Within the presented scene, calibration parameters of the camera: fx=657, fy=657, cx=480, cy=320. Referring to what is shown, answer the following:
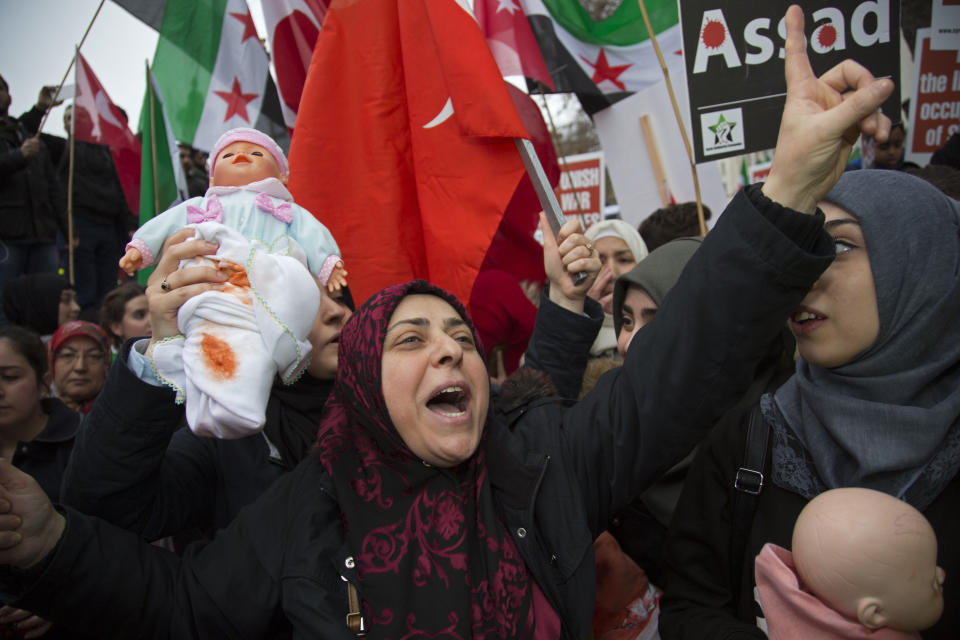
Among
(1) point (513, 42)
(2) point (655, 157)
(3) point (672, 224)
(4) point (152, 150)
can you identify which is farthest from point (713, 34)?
(4) point (152, 150)

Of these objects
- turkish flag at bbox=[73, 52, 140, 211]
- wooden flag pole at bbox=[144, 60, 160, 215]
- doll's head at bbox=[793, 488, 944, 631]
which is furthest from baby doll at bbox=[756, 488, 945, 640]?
turkish flag at bbox=[73, 52, 140, 211]

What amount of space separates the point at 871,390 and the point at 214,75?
164 inches

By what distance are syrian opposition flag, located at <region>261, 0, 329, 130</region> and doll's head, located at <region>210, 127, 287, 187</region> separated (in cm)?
116

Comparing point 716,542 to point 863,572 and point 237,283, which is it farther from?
point 237,283

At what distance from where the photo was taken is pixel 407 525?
65.4 inches

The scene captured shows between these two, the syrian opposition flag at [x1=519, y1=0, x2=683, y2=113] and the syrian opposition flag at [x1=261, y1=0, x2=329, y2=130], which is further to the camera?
the syrian opposition flag at [x1=519, y1=0, x2=683, y2=113]

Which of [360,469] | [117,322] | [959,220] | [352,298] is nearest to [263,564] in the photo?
[360,469]

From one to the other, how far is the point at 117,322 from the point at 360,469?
120 inches

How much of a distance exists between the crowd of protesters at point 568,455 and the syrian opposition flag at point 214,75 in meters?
2.66

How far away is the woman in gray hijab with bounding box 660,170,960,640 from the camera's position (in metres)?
1.49

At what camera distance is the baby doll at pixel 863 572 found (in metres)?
1.20

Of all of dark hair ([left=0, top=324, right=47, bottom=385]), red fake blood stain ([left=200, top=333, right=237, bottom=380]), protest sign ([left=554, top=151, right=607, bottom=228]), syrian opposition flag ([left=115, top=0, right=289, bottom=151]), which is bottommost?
protest sign ([left=554, top=151, right=607, bottom=228])

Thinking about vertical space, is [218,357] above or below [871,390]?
above

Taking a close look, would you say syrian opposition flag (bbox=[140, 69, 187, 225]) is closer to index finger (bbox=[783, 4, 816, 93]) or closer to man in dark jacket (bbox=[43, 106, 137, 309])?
man in dark jacket (bbox=[43, 106, 137, 309])
